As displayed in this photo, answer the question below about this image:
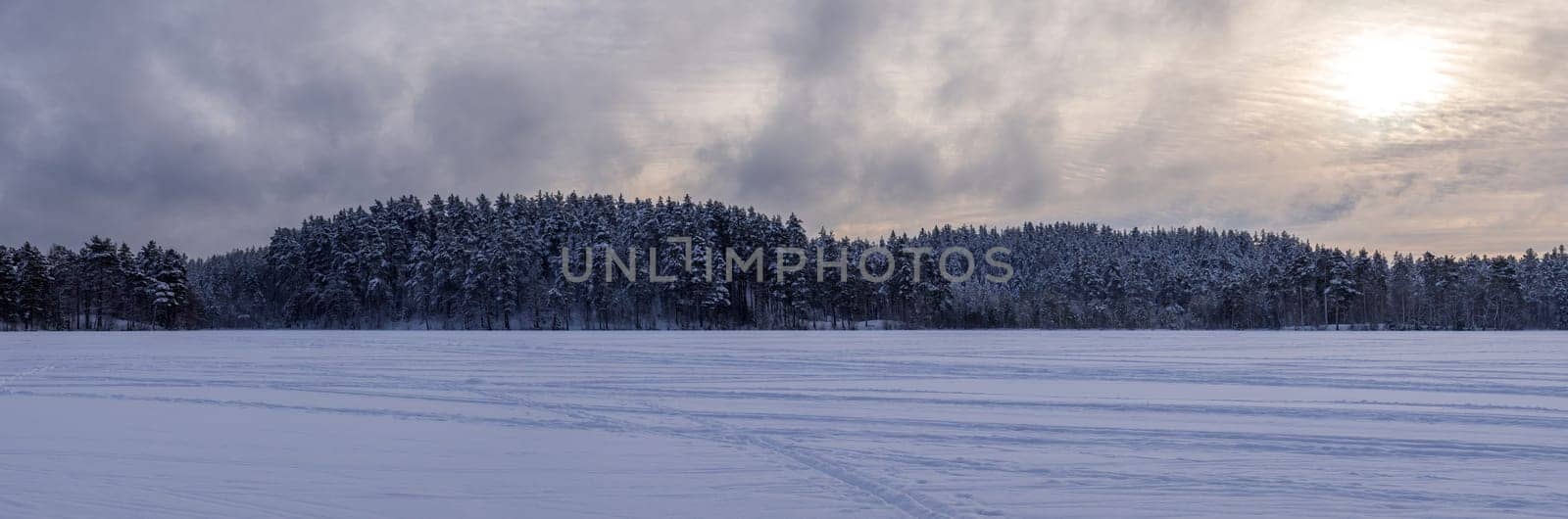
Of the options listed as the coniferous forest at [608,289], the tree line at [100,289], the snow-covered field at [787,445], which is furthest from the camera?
the coniferous forest at [608,289]

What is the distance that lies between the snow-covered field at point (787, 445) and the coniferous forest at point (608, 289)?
65.2 m

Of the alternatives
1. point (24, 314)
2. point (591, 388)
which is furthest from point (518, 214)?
point (591, 388)

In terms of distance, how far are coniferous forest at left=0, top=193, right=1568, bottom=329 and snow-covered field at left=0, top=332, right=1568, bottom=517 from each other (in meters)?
65.2

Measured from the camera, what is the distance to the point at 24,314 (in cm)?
7831

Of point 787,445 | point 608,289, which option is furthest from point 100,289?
point 787,445

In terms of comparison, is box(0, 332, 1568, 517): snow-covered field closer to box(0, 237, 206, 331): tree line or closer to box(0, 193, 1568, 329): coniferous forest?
box(0, 193, 1568, 329): coniferous forest

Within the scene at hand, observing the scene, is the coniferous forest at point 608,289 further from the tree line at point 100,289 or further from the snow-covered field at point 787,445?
the snow-covered field at point 787,445

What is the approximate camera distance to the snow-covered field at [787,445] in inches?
309

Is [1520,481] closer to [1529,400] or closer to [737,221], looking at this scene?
[1529,400]

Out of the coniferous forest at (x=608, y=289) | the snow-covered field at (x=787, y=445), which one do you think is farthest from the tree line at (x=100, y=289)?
the snow-covered field at (x=787, y=445)

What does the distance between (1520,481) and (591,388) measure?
44.7 ft

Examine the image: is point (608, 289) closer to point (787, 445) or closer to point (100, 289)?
point (100, 289)

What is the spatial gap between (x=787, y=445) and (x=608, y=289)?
78.0 meters

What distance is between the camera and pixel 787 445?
421 inches
